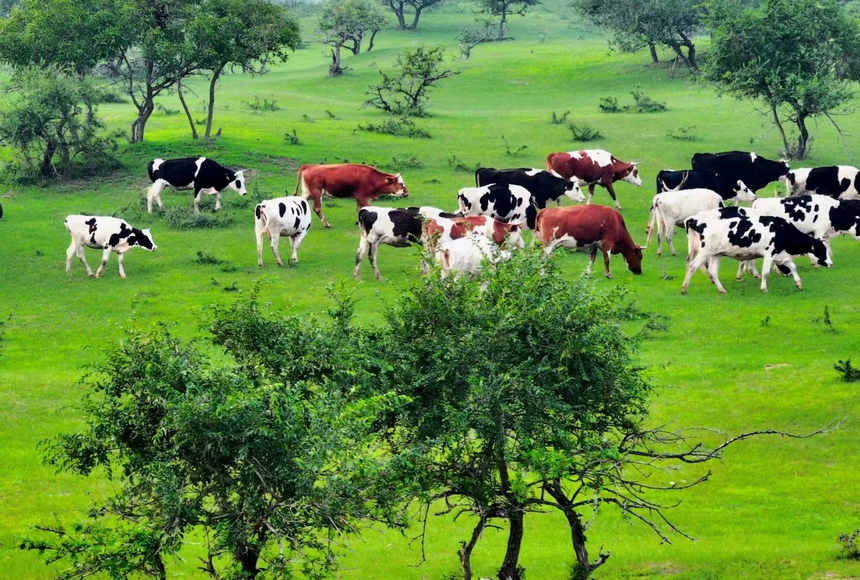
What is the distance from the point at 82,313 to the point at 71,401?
6116 millimetres

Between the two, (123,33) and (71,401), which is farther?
(123,33)

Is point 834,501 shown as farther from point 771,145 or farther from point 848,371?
point 771,145

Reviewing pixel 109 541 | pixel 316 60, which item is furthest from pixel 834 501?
pixel 316 60

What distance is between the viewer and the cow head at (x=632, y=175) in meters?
38.7

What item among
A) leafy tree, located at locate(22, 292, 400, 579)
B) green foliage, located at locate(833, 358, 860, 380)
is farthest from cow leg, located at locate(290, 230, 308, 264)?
leafy tree, located at locate(22, 292, 400, 579)

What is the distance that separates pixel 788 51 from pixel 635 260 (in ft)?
60.4

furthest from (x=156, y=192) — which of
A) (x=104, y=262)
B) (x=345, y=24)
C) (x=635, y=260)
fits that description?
(x=345, y=24)

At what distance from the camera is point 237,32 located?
44.3 m

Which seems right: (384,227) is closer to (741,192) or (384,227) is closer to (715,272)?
(715,272)

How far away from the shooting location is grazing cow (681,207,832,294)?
1072 inches

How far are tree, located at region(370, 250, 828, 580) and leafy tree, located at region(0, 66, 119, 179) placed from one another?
27.8 m

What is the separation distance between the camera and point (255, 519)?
11109 mm

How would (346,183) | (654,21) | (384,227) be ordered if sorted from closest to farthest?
1. (384,227)
2. (346,183)
3. (654,21)

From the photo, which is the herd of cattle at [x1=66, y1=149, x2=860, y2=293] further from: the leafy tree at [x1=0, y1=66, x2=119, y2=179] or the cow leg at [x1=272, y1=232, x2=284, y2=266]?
the leafy tree at [x1=0, y1=66, x2=119, y2=179]
